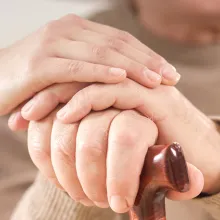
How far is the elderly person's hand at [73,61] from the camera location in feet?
1.61

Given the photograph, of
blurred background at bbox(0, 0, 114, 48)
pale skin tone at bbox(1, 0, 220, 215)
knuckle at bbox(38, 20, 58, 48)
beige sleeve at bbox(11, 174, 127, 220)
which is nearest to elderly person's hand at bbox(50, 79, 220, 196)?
pale skin tone at bbox(1, 0, 220, 215)

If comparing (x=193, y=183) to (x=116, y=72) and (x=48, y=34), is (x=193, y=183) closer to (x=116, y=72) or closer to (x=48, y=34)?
(x=116, y=72)

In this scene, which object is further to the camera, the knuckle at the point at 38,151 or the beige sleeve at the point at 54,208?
the beige sleeve at the point at 54,208

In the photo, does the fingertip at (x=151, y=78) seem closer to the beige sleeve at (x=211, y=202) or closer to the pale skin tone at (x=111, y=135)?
the pale skin tone at (x=111, y=135)

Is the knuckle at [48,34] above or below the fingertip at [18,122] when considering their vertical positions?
above

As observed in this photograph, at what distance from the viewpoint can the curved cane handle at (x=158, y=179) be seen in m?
0.34

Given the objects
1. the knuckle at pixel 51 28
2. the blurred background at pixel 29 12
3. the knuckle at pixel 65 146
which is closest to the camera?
the knuckle at pixel 65 146

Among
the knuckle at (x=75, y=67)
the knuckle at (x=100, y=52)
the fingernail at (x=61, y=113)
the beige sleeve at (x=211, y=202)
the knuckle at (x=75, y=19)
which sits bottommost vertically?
the beige sleeve at (x=211, y=202)

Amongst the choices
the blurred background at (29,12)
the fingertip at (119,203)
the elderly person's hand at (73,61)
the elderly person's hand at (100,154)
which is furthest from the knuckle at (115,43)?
the blurred background at (29,12)

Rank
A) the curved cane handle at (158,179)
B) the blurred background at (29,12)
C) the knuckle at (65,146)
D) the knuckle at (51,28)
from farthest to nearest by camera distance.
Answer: the blurred background at (29,12) → the knuckle at (51,28) → the knuckle at (65,146) → the curved cane handle at (158,179)

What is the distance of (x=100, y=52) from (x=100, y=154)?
0.47 ft

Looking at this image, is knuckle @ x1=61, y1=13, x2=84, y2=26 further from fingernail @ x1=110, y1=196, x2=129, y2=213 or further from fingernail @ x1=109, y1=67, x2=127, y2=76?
fingernail @ x1=110, y1=196, x2=129, y2=213

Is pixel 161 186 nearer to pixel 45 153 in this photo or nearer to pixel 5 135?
pixel 45 153

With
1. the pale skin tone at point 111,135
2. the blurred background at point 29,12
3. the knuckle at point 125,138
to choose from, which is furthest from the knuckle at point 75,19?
the blurred background at point 29,12
